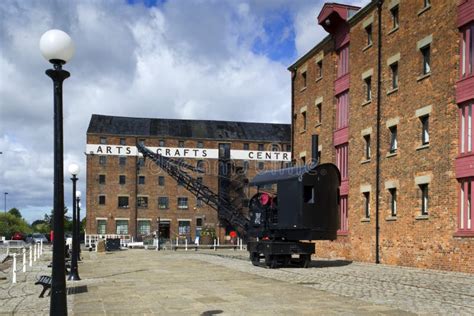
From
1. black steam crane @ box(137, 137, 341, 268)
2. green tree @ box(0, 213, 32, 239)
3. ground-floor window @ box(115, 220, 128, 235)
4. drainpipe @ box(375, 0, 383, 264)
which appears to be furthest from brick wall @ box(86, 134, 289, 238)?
black steam crane @ box(137, 137, 341, 268)

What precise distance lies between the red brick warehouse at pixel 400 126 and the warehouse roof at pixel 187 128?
46.5m

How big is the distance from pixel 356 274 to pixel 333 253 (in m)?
11.4

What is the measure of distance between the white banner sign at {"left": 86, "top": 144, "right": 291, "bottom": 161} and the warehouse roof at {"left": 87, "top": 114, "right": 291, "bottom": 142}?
1.86 metres

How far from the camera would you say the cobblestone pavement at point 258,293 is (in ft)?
36.1

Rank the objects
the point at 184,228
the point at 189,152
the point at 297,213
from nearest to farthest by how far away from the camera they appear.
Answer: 1. the point at 297,213
2. the point at 184,228
3. the point at 189,152

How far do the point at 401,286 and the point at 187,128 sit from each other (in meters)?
66.2

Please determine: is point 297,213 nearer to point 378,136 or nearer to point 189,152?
point 378,136

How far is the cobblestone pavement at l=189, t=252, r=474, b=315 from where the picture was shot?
1147 centimetres

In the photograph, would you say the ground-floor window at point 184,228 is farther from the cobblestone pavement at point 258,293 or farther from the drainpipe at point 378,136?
the cobblestone pavement at point 258,293

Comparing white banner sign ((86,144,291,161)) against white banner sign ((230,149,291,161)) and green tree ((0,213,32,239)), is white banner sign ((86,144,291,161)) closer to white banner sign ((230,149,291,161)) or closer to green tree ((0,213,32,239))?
white banner sign ((230,149,291,161))

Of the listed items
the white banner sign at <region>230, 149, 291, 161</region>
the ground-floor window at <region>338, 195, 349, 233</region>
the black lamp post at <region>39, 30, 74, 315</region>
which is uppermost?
the white banner sign at <region>230, 149, 291, 161</region>

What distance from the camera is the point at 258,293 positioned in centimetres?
1366

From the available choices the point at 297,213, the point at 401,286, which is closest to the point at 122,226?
the point at 297,213

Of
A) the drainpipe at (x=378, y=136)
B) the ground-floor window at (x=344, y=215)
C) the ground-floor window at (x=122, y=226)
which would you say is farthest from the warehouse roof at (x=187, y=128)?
the drainpipe at (x=378, y=136)
